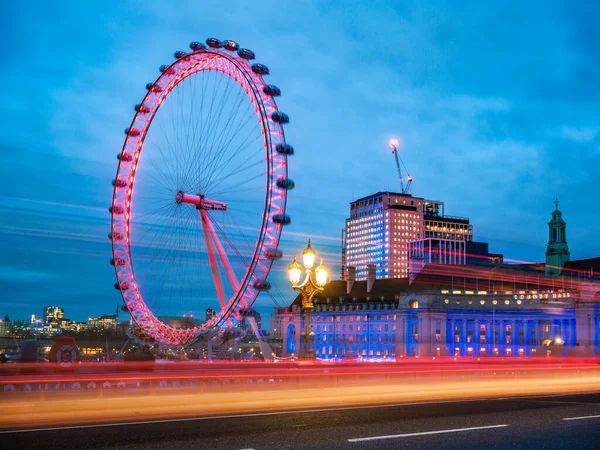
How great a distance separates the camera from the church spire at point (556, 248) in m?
180

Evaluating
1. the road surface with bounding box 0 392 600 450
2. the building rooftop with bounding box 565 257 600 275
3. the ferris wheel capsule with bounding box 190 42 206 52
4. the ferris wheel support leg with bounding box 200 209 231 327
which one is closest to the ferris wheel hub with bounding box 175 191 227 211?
the ferris wheel support leg with bounding box 200 209 231 327

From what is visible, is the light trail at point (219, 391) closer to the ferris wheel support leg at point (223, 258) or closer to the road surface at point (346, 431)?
the road surface at point (346, 431)

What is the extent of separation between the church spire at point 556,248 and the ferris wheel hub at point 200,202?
142411mm

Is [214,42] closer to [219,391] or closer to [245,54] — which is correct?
[245,54]

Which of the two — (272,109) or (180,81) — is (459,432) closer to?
(272,109)

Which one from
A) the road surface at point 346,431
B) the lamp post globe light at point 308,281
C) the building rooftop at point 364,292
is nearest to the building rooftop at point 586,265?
the building rooftop at point 364,292

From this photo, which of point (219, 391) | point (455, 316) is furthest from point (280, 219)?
point (455, 316)

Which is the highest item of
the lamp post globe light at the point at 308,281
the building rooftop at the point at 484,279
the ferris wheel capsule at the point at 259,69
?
the ferris wheel capsule at the point at 259,69

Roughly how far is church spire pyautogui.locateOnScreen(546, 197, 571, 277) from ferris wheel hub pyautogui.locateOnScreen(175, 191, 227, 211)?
142 m

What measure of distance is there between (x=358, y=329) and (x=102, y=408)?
503 ft

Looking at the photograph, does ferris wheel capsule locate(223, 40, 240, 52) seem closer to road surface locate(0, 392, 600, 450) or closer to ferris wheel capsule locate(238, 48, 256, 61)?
ferris wheel capsule locate(238, 48, 256, 61)

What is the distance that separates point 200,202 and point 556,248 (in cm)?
14749

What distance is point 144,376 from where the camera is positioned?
29828 millimetres

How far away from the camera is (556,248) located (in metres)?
183
